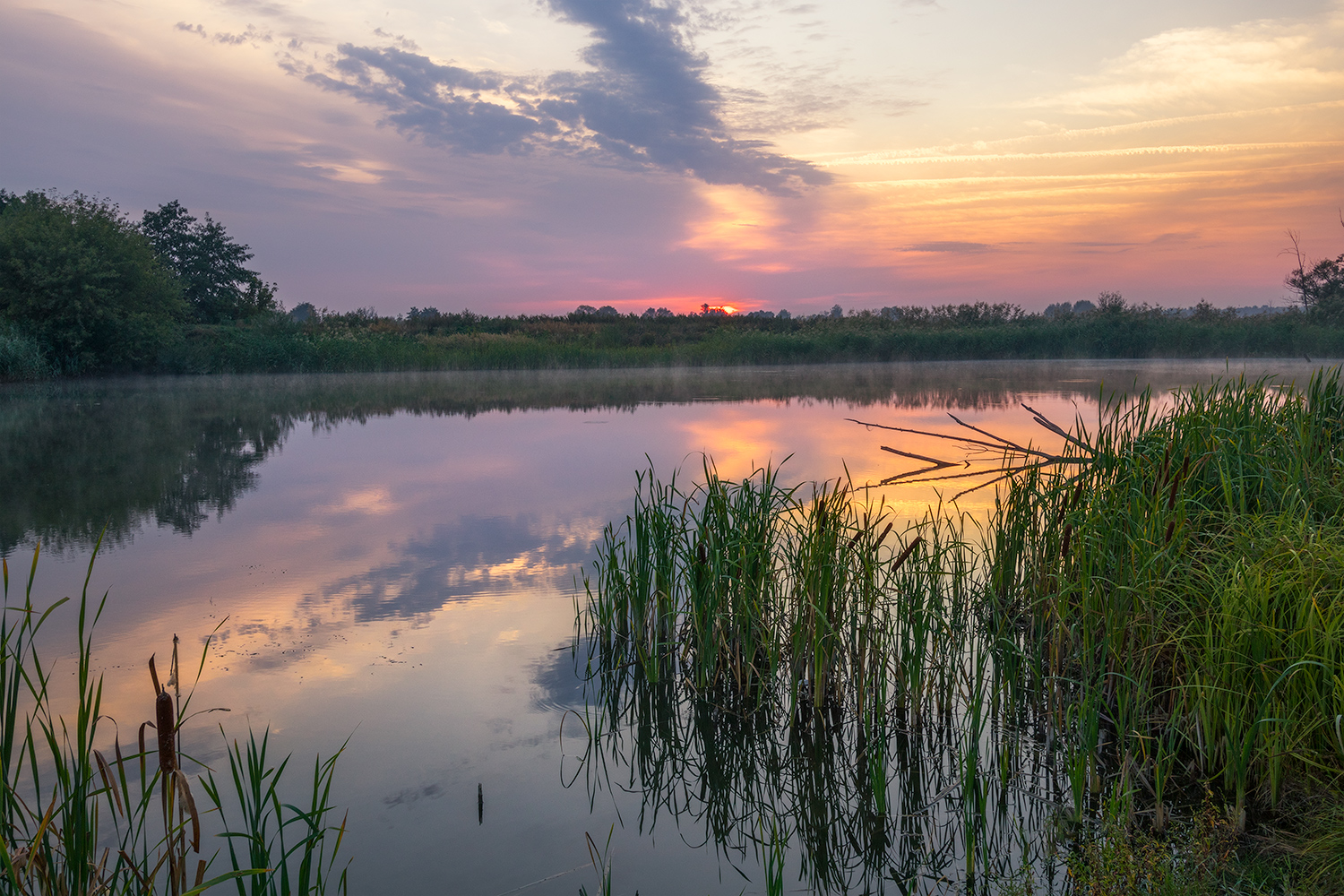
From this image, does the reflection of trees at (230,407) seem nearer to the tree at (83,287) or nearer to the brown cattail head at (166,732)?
the tree at (83,287)

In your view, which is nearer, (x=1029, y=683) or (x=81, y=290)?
(x=1029, y=683)

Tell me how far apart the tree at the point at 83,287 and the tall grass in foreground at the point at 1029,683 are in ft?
90.1

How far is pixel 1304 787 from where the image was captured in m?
2.57

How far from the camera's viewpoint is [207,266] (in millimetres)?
39125

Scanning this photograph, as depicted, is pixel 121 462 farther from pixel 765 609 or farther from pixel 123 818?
pixel 765 609

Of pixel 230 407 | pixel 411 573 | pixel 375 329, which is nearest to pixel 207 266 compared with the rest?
pixel 375 329

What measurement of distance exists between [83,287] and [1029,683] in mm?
28863

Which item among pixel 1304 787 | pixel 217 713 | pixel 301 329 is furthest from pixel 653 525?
pixel 301 329

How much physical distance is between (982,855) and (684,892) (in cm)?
96

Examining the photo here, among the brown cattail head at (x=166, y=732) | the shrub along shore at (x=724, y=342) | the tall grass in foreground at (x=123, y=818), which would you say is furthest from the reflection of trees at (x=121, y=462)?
the shrub along shore at (x=724, y=342)

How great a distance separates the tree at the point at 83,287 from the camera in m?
24.8

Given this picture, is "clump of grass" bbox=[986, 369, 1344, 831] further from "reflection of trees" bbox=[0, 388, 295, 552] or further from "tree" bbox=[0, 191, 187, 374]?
"tree" bbox=[0, 191, 187, 374]

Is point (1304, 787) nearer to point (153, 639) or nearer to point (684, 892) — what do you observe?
point (684, 892)

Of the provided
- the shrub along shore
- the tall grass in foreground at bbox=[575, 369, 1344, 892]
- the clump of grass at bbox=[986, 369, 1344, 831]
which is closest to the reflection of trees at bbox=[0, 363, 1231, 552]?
the shrub along shore
